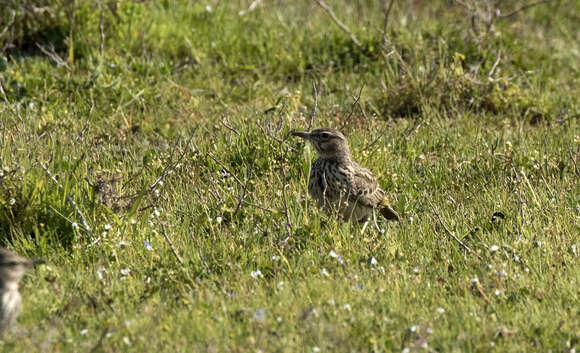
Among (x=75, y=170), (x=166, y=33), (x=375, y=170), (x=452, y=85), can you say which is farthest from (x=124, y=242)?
(x=166, y=33)

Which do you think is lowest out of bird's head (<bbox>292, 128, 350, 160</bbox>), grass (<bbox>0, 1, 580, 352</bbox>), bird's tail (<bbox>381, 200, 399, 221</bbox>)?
bird's tail (<bbox>381, 200, 399, 221</bbox>)

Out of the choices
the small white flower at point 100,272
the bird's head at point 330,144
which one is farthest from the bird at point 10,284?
the bird's head at point 330,144

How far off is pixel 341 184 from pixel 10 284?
261 cm

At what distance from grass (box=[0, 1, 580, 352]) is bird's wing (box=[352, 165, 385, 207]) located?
246mm

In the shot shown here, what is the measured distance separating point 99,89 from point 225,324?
4.61 metres

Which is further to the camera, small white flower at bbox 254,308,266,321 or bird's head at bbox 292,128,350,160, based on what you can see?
bird's head at bbox 292,128,350,160

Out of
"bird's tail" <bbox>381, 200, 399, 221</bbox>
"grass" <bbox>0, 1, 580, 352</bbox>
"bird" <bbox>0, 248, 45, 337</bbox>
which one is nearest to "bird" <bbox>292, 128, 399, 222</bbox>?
"bird's tail" <bbox>381, 200, 399, 221</bbox>

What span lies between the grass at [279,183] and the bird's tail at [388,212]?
177mm

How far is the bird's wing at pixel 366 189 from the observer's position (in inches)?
237

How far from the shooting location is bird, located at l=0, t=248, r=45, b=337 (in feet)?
13.9

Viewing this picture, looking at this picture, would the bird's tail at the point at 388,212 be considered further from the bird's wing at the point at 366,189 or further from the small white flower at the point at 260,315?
the small white flower at the point at 260,315

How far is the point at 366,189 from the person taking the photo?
20.0 ft

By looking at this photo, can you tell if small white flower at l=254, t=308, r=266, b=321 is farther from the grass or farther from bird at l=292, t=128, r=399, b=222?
bird at l=292, t=128, r=399, b=222

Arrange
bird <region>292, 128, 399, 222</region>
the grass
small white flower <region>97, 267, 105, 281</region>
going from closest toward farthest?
1. the grass
2. small white flower <region>97, 267, 105, 281</region>
3. bird <region>292, 128, 399, 222</region>
